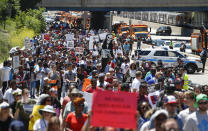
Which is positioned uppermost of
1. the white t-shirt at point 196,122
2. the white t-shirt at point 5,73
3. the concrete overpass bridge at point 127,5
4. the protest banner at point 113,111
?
the concrete overpass bridge at point 127,5

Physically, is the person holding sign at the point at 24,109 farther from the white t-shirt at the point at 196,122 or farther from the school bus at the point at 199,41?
the school bus at the point at 199,41

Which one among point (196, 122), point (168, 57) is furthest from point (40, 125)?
point (168, 57)

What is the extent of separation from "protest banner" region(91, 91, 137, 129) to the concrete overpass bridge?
7379cm

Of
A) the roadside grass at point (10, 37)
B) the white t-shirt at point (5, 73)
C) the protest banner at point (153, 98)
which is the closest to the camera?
the protest banner at point (153, 98)

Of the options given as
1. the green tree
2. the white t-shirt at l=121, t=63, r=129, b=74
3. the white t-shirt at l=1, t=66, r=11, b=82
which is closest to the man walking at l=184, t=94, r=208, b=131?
the white t-shirt at l=1, t=66, r=11, b=82

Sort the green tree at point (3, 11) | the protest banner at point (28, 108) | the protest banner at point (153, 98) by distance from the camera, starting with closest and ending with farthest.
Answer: the protest banner at point (28, 108) → the protest banner at point (153, 98) → the green tree at point (3, 11)

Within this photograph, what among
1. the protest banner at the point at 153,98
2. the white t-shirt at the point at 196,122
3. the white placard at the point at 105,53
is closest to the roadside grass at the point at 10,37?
the white placard at the point at 105,53

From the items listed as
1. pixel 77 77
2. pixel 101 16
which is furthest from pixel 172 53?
pixel 101 16

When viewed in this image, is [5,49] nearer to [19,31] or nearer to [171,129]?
[19,31]

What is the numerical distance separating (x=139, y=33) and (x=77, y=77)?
41.6 metres

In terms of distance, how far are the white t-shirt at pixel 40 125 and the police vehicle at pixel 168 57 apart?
2372 centimetres

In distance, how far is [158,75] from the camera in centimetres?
1557

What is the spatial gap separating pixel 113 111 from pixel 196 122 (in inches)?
75.8

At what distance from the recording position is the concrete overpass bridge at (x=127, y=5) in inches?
3123
